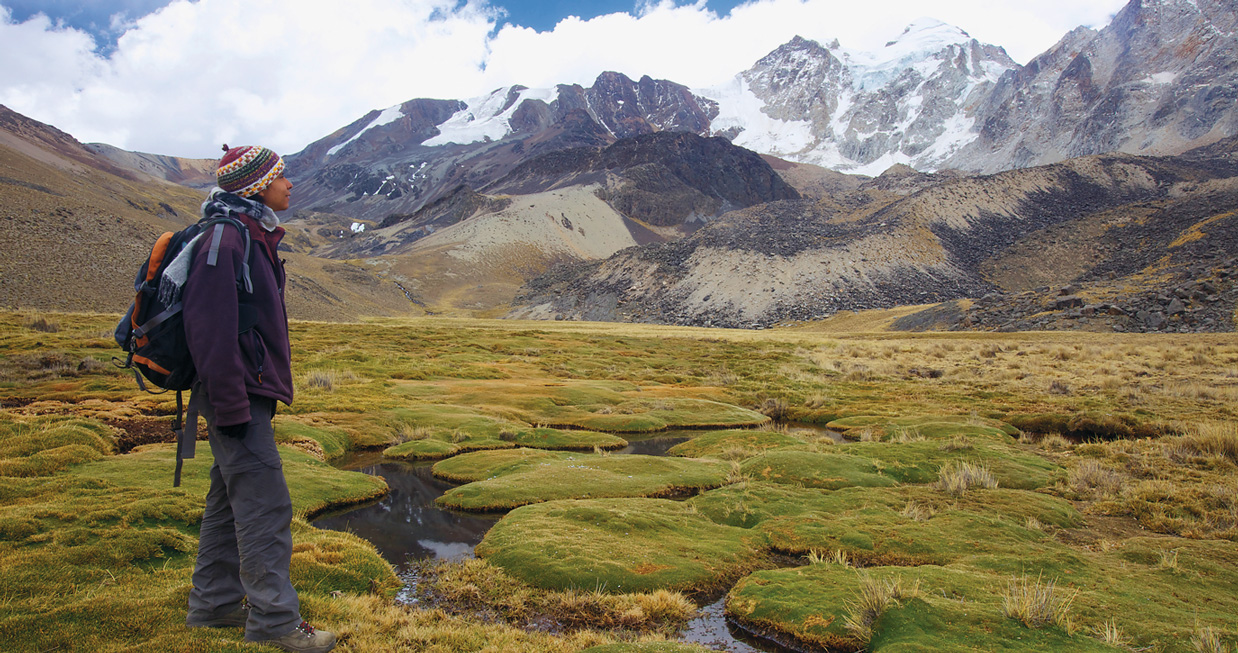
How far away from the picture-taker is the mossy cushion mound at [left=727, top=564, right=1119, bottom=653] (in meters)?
6.55

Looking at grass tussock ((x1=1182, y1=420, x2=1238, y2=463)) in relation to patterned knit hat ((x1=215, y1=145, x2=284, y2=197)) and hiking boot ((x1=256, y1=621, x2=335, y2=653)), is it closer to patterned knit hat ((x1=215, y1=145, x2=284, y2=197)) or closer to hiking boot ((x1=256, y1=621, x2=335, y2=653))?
hiking boot ((x1=256, y1=621, x2=335, y2=653))

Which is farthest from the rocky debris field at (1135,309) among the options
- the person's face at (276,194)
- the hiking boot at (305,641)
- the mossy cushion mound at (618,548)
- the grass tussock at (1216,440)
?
the person's face at (276,194)

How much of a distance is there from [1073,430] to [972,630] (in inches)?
697

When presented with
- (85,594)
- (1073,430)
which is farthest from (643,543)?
(1073,430)

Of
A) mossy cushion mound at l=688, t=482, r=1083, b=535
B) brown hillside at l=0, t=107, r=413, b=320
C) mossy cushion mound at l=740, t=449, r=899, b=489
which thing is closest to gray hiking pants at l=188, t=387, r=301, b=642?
mossy cushion mound at l=688, t=482, r=1083, b=535

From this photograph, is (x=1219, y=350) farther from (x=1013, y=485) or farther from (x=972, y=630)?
(x=972, y=630)

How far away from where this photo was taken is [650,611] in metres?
8.03

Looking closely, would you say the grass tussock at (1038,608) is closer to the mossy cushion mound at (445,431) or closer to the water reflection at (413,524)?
the water reflection at (413,524)

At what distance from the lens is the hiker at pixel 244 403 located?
16.9 feet

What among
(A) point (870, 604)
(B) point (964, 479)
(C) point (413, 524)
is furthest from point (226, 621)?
(B) point (964, 479)

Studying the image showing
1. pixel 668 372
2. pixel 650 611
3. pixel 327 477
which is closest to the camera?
pixel 650 611

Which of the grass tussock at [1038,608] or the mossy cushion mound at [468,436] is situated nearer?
the grass tussock at [1038,608]

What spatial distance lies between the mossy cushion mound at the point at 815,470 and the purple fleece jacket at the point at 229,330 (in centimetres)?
1117

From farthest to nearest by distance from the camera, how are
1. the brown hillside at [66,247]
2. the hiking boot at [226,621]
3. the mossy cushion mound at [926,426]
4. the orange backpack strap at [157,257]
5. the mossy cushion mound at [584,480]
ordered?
the brown hillside at [66,247]
the mossy cushion mound at [926,426]
the mossy cushion mound at [584,480]
the hiking boot at [226,621]
the orange backpack strap at [157,257]
